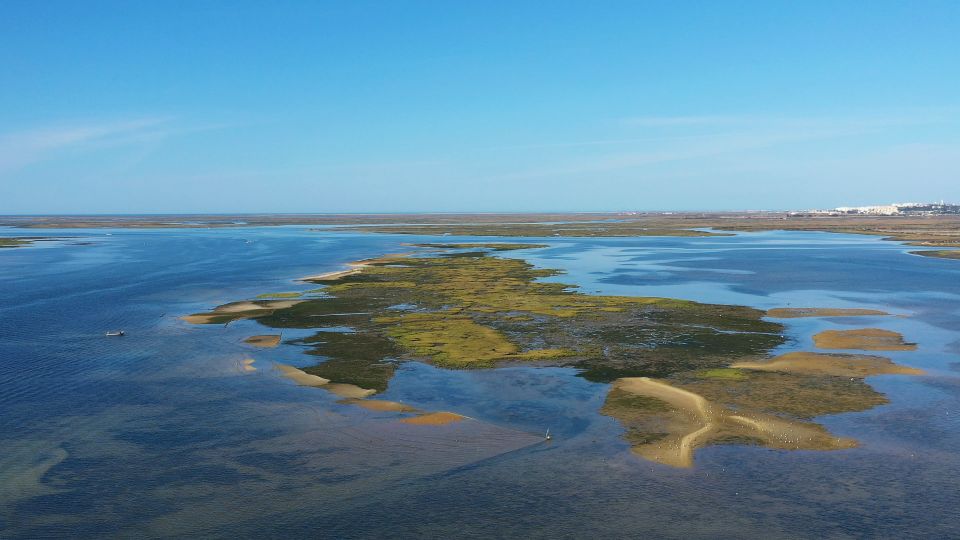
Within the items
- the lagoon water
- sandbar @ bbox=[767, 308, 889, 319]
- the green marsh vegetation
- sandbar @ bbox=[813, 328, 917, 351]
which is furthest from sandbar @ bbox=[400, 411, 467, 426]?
sandbar @ bbox=[767, 308, 889, 319]

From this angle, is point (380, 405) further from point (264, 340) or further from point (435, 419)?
point (264, 340)

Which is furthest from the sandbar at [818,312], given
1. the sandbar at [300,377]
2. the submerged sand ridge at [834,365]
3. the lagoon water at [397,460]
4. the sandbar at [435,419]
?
the sandbar at [300,377]

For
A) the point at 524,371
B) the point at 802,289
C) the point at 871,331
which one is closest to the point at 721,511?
the point at 524,371

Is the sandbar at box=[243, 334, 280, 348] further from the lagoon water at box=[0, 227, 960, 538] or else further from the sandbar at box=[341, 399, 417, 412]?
the sandbar at box=[341, 399, 417, 412]

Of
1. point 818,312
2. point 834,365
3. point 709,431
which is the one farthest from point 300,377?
point 818,312

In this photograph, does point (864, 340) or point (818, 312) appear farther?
point (818, 312)

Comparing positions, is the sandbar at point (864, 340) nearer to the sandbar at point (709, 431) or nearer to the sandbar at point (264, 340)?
the sandbar at point (709, 431)

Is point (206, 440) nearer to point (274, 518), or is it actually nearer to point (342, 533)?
point (274, 518)
